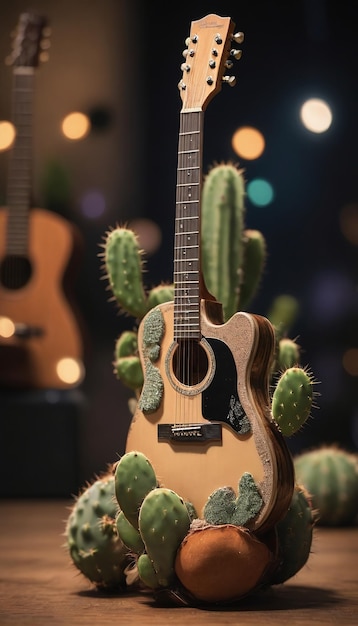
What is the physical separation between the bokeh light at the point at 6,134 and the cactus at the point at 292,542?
2424 mm

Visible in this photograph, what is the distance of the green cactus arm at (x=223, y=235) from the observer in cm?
243

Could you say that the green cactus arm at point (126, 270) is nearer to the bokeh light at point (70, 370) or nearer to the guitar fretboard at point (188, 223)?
the guitar fretboard at point (188, 223)

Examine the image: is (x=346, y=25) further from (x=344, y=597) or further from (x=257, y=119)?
(x=344, y=597)

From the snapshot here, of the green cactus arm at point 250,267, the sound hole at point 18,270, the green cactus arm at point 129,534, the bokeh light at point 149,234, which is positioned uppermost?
the bokeh light at point 149,234

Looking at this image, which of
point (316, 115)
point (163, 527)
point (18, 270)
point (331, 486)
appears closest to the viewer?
point (163, 527)

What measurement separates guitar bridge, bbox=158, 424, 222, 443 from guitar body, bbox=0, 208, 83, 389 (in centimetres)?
184

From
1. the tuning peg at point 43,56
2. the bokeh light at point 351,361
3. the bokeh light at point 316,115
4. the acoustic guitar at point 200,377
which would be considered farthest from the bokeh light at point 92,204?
Result: the acoustic guitar at point 200,377

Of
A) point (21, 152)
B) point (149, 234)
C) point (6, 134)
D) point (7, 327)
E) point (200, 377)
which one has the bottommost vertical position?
point (200, 377)

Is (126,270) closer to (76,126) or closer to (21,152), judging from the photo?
(21,152)

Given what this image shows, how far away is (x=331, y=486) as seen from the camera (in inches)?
126

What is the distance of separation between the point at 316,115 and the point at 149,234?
2.50ft

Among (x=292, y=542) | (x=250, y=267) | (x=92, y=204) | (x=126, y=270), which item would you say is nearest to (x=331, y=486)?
(x=250, y=267)

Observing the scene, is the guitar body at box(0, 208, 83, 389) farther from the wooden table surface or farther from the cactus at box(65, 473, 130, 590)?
the cactus at box(65, 473, 130, 590)

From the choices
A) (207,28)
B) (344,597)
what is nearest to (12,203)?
(207,28)
